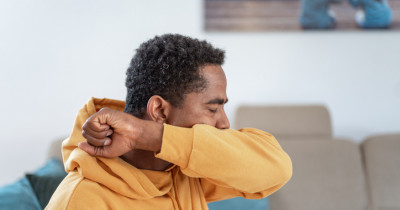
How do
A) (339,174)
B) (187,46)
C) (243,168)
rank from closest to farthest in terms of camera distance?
1. (243,168)
2. (187,46)
3. (339,174)

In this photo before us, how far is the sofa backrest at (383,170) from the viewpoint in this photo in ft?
6.79

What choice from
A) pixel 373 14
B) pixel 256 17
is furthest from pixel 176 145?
pixel 373 14

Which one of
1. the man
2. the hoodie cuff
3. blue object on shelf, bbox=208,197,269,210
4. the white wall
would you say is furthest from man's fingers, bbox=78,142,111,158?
the white wall

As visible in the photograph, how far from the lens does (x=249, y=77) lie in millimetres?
2428

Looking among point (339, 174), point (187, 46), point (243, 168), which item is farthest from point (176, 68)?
point (339, 174)

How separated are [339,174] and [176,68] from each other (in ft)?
4.43

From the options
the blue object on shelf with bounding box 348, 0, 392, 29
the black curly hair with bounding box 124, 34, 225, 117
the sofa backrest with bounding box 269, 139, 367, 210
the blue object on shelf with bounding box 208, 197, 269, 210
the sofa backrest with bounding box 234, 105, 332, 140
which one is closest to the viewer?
the black curly hair with bounding box 124, 34, 225, 117

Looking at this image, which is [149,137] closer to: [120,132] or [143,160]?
[120,132]

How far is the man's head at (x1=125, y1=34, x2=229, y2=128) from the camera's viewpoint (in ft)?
3.34

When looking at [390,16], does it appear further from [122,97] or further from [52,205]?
[52,205]

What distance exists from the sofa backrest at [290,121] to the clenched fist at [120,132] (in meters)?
1.35

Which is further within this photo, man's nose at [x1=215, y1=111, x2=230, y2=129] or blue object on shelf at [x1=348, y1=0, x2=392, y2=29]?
blue object on shelf at [x1=348, y1=0, x2=392, y2=29]

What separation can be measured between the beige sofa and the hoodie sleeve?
113cm

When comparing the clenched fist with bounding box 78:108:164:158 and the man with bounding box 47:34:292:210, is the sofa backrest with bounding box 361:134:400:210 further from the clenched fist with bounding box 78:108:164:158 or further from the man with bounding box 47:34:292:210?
the clenched fist with bounding box 78:108:164:158
